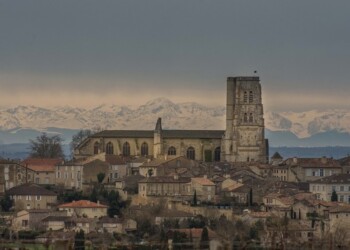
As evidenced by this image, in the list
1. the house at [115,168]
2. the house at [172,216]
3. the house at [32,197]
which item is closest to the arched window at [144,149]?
the house at [115,168]

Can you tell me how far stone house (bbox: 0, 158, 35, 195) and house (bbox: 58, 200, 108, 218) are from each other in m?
10.6

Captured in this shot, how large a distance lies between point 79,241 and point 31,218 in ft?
31.6

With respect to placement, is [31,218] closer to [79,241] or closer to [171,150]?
[79,241]

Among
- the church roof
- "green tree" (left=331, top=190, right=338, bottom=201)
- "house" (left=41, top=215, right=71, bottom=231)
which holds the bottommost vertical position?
"house" (left=41, top=215, right=71, bottom=231)

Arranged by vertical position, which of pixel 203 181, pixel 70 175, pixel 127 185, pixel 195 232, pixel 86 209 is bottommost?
pixel 195 232

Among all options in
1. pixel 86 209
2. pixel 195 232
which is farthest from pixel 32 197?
pixel 195 232

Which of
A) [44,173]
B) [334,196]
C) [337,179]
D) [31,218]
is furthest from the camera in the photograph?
[44,173]

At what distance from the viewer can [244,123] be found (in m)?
103

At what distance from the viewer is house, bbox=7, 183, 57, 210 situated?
81500mm

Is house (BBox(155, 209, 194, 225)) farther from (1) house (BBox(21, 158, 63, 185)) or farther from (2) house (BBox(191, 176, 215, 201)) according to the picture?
(1) house (BBox(21, 158, 63, 185))

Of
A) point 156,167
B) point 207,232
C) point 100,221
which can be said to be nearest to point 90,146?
point 156,167

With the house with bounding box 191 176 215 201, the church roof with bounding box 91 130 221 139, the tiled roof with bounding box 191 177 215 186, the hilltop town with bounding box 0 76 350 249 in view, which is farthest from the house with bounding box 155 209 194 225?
the church roof with bounding box 91 130 221 139

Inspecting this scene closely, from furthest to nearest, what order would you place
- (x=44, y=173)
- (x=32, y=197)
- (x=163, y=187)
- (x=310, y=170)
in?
(x=310, y=170) → (x=44, y=173) → (x=163, y=187) → (x=32, y=197)

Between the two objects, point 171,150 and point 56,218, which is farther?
point 171,150
